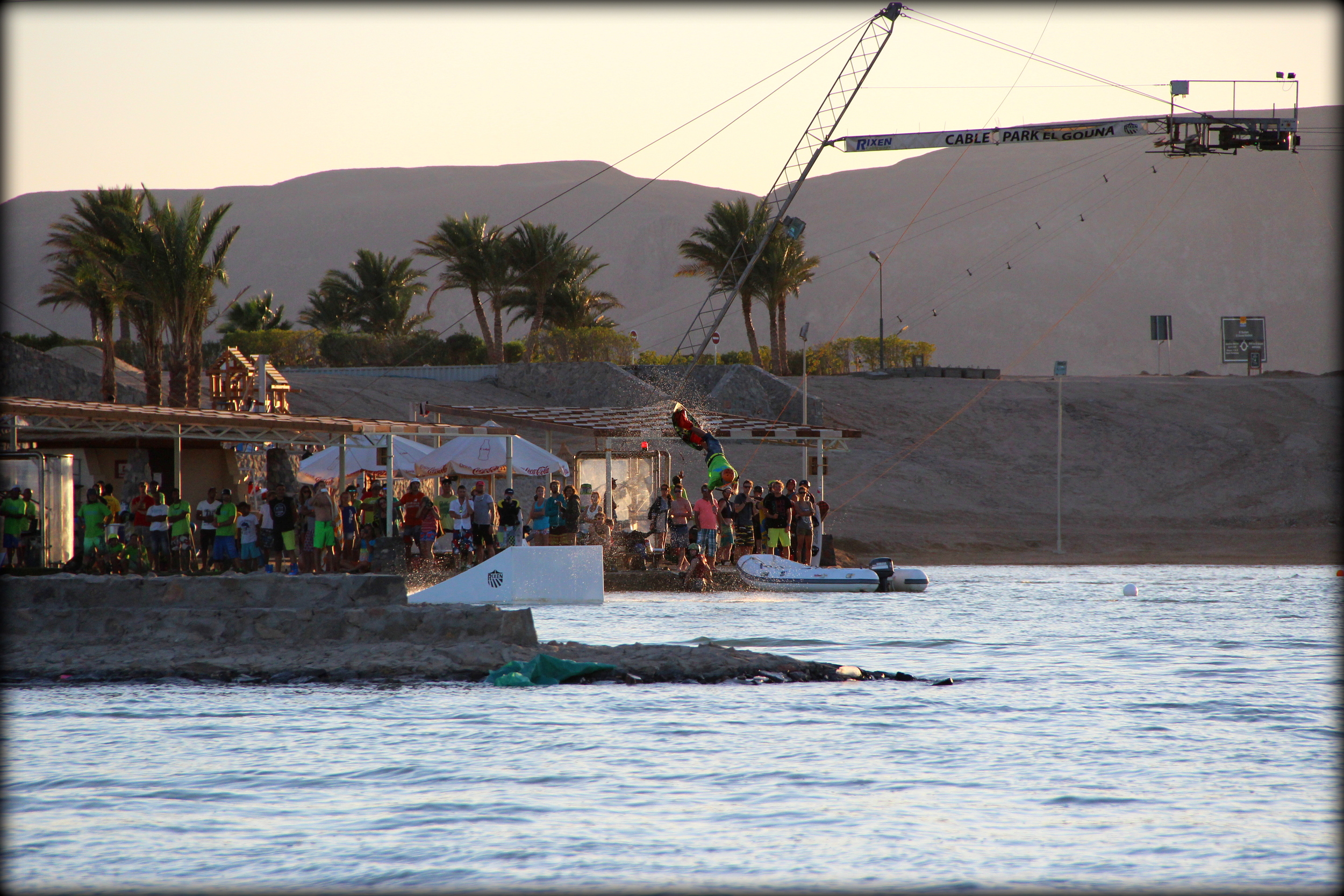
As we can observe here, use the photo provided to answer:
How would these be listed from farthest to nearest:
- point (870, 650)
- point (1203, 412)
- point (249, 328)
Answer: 1. point (249, 328)
2. point (1203, 412)
3. point (870, 650)

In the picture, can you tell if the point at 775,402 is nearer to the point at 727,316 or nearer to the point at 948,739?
the point at 948,739

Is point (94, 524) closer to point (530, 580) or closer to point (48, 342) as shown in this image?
point (530, 580)

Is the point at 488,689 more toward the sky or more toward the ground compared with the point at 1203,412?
more toward the ground

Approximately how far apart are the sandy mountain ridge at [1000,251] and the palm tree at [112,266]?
294 feet

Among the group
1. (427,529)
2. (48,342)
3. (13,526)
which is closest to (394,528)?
(427,529)

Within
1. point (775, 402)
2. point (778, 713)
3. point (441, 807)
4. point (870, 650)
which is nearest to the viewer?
point (441, 807)

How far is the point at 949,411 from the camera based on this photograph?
5400 centimetres

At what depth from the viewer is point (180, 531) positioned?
2217 cm

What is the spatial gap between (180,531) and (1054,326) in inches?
3879

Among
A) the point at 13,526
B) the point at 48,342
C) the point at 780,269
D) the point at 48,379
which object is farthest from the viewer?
the point at 48,342

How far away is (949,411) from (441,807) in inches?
1831

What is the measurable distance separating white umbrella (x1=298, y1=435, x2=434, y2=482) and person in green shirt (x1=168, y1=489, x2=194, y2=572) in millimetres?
5747

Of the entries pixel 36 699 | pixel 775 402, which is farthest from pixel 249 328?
pixel 36 699

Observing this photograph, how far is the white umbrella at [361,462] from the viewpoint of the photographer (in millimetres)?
29094
